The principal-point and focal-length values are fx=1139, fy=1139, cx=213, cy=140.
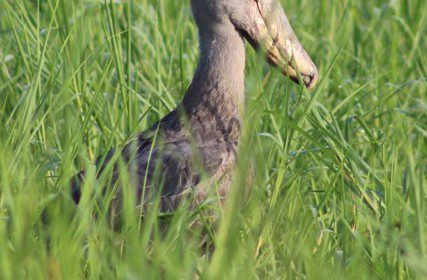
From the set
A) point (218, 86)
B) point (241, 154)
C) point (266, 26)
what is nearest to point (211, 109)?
point (218, 86)

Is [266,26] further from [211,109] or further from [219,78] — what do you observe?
[211,109]

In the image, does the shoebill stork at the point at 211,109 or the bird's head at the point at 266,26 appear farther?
the bird's head at the point at 266,26

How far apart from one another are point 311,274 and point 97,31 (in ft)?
8.61

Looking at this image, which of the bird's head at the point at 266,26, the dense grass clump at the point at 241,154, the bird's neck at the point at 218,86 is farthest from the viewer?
the bird's head at the point at 266,26

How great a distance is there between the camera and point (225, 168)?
3514 millimetres

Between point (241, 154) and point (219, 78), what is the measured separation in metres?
1.35

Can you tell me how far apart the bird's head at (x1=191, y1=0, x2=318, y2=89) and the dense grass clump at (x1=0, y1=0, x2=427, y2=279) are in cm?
9

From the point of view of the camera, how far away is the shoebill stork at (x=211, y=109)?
3434mm

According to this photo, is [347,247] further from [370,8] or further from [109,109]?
[370,8]

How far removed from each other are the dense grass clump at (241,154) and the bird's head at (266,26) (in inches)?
3.4

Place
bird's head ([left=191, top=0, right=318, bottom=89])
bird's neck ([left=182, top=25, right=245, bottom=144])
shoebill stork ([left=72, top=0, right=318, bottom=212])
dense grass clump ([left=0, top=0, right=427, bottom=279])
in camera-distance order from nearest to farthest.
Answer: dense grass clump ([left=0, top=0, right=427, bottom=279])
shoebill stork ([left=72, top=0, right=318, bottom=212])
bird's neck ([left=182, top=25, right=245, bottom=144])
bird's head ([left=191, top=0, right=318, bottom=89])

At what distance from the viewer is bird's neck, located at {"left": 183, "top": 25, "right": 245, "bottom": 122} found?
370 centimetres

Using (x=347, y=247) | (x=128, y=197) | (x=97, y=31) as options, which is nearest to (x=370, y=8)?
(x=97, y=31)

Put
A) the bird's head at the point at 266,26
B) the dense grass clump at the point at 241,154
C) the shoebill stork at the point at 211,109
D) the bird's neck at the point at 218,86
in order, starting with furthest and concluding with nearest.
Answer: the bird's head at the point at 266,26
the bird's neck at the point at 218,86
the shoebill stork at the point at 211,109
the dense grass clump at the point at 241,154
